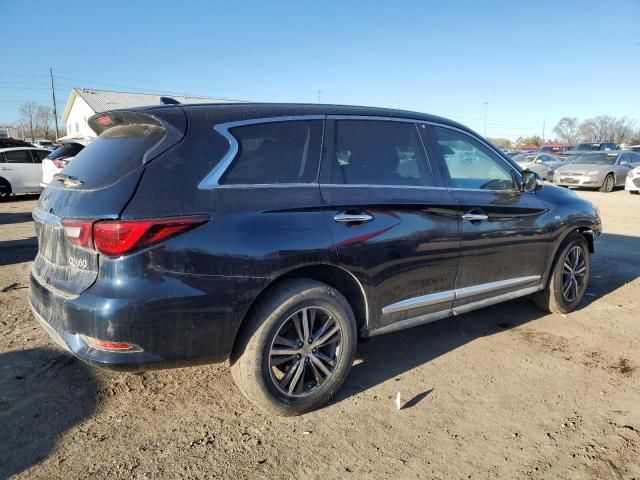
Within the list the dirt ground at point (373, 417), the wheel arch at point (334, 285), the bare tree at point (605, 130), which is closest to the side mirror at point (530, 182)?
the dirt ground at point (373, 417)

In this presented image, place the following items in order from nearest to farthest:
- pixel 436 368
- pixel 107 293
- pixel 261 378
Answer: pixel 107 293, pixel 261 378, pixel 436 368

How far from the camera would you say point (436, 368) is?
3.74 metres

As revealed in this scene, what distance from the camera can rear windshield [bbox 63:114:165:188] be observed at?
267 cm

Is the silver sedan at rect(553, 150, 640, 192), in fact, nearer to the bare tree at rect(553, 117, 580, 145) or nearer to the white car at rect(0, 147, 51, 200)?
the white car at rect(0, 147, 51, 200)

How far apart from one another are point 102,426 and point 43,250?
44.0 inches

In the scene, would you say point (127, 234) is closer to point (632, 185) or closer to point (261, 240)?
point (261, 240)

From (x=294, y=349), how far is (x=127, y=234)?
3.89 feet

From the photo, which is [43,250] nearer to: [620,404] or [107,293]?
[107,293]

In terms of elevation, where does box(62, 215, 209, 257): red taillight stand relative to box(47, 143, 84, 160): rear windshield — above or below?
below

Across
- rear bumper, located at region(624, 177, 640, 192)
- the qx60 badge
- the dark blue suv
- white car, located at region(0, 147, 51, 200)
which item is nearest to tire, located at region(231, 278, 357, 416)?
the dark blue suv

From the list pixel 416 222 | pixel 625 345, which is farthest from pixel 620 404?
pixel 416 222

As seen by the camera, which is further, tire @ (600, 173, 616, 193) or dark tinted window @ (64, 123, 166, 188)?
tire @ (600, 173, 616, 193)

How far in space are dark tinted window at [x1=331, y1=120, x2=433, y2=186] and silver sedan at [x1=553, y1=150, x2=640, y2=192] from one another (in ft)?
56.9

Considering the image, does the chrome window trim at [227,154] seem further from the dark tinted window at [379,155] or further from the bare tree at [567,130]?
the bare tree at [567,130]
